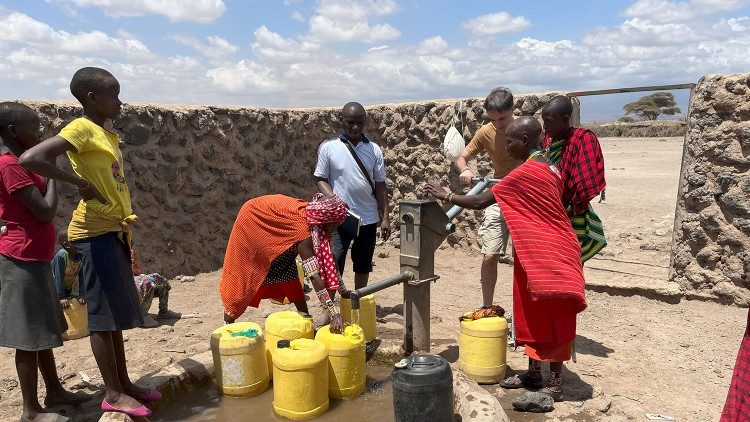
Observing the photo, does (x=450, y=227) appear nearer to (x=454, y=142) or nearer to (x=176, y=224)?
(x=454, y=142)

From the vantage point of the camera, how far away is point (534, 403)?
267 cm

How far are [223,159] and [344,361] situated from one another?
3841 millimetres

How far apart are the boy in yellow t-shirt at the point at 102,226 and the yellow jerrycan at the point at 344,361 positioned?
893 millimetres

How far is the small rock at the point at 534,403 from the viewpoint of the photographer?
2.67 metres

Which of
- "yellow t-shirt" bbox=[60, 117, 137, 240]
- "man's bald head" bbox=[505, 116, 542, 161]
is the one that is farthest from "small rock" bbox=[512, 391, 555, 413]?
"yellow t-shirt" bbox=[60, 117, 137, 240]

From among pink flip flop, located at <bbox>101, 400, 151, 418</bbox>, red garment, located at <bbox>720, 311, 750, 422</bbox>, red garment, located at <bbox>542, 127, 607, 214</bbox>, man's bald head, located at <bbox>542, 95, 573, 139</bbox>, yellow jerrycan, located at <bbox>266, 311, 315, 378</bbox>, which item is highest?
man's bald head, located at <bbox>542, 95, 573, 139</bbox>

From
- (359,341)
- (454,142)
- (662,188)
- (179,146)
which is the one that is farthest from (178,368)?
(662,188)

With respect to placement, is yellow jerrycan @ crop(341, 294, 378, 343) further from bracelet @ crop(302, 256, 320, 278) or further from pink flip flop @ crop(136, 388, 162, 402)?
pink flip flop @ crop(136, 388, 162, 402)

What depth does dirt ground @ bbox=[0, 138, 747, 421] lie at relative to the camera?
9.77 feet

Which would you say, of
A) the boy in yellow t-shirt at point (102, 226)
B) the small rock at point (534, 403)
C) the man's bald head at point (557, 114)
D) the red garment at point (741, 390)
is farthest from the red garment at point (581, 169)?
the boy in yellow t-shirt at point (102, 226)

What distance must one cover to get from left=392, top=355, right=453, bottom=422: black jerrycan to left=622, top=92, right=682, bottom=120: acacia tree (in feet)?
118

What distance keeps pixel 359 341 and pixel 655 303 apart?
3.32 m

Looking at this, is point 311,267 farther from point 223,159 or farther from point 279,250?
point 223,159

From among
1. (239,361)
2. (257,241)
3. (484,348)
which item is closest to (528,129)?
(484,348)
